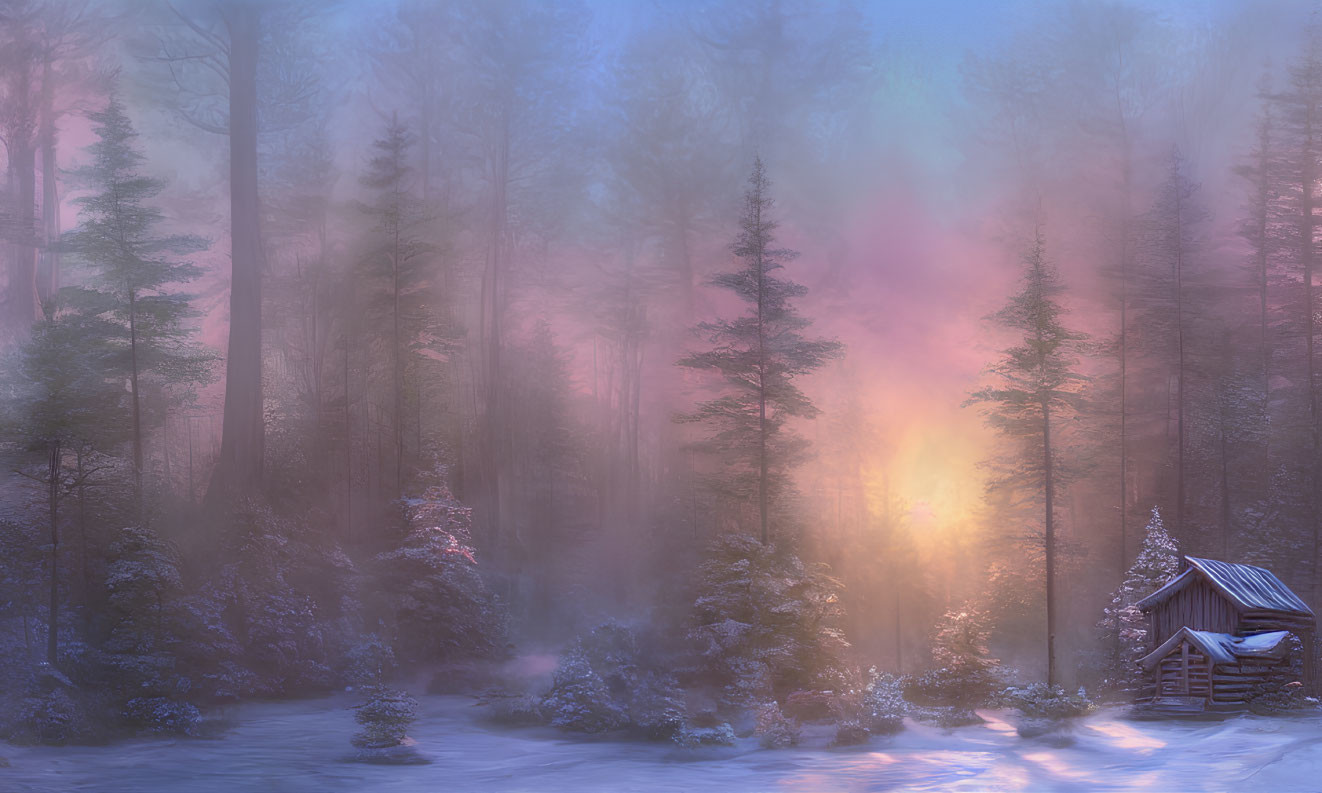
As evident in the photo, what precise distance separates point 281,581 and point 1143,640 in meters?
24.9

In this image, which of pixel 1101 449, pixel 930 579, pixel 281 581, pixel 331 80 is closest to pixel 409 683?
pixel 281 581

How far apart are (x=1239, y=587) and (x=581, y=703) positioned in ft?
58.4

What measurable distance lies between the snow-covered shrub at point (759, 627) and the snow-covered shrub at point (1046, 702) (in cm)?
486

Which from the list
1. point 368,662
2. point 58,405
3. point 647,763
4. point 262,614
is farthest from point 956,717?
point 58,405

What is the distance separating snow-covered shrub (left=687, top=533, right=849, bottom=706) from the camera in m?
26.6

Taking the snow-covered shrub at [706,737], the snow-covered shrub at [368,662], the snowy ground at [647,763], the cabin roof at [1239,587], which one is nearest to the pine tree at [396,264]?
the snow-covered shrub at [368,662]

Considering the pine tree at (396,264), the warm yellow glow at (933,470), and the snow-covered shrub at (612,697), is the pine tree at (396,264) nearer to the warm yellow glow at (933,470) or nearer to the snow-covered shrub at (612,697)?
the snow-covered shrub at (612,697)

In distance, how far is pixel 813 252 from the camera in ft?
147

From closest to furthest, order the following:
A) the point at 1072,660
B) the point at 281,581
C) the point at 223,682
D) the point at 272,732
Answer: the point at 272,732 < the point at 223,682 < the point at 281,581 < the point at 1072,660

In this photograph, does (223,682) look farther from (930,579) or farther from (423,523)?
(930,579)

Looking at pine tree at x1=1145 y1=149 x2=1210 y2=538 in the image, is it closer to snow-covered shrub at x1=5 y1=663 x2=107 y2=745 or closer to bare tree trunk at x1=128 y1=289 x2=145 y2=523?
bare tree trunk at x1=128 y1=289 x2=145 y2=523

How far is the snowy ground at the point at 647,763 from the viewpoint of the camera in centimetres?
1864

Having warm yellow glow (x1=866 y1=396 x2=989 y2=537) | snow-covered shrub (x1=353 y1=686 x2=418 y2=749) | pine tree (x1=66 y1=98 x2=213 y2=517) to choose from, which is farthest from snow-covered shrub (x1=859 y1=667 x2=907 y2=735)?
pine tree (x1=66 y1=98 x2=213 y2=517)

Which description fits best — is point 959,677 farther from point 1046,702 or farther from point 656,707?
point 656,707
